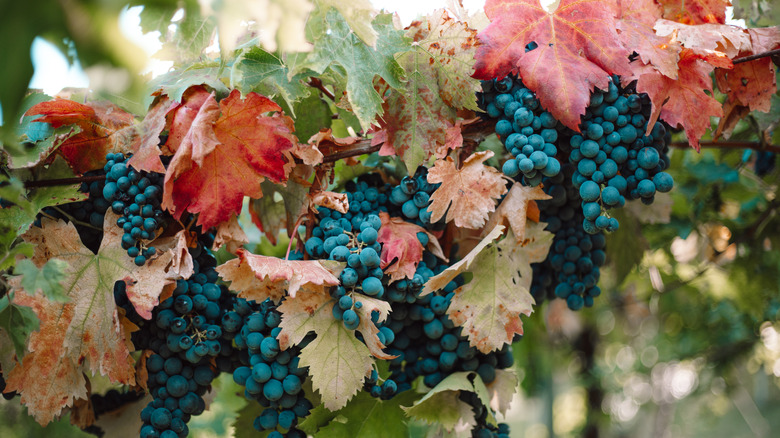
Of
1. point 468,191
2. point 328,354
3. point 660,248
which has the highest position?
point 468,191

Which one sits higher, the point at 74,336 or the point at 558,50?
the point at 558,50

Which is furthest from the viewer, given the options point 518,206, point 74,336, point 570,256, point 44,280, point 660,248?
point 660,248

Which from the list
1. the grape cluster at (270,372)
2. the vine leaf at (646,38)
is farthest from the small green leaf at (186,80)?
the vine leaf at (646,38)

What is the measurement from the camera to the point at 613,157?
0.91 m

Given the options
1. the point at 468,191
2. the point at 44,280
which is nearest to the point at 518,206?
the point at 468,191

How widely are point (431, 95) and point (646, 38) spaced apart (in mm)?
371

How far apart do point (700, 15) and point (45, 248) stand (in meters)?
1.19

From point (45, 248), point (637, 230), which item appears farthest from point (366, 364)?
point (637, 230)

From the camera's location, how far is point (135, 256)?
882 mm

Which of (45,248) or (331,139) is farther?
(331,139)

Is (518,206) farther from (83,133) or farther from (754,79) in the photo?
(83,133)

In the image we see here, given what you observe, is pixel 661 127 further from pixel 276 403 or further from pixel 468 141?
pixel 276 403

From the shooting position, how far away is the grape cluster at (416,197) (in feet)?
3.26

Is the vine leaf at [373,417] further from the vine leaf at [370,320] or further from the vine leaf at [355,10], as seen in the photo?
the vine leaf at [355,10]
